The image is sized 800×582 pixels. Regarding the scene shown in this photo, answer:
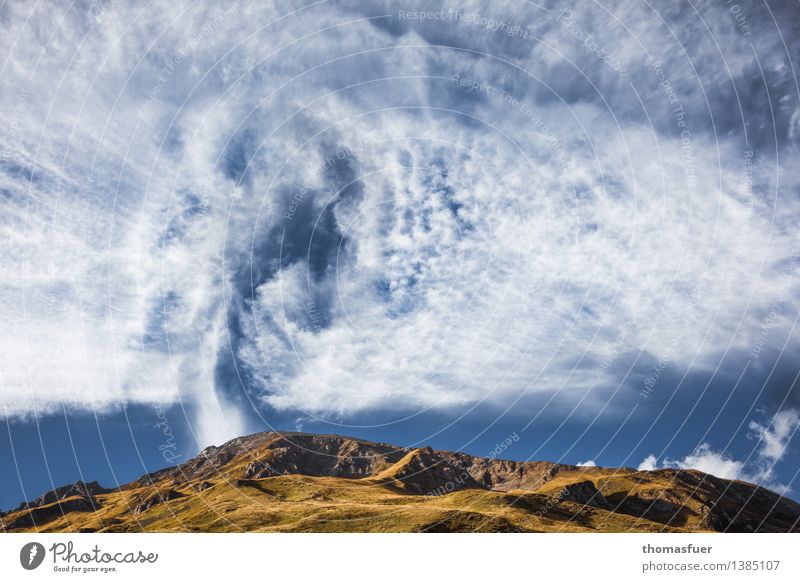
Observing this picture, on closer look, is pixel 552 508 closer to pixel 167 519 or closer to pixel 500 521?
pixel 500 521

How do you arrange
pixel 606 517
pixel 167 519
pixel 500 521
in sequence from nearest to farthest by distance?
pixel 500 521, pixel 606 517, pixel 167 519

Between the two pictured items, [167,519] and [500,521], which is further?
[167,519]
